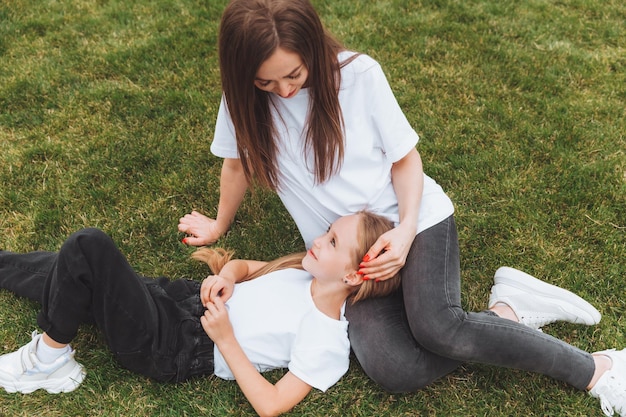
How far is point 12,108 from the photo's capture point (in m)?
4.00

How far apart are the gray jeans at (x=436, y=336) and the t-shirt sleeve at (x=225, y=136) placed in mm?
929

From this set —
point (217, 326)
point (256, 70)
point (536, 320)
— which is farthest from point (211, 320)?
point (536, 320)

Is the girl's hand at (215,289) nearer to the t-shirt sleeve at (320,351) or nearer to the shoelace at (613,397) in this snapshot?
the t-shirt sleeve at (320,351)

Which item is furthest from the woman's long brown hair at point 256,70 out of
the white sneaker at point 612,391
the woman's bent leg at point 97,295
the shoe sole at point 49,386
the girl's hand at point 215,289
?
the white sneaker at point 612,391

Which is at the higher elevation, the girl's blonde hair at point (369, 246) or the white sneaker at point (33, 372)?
the girl's blonde hair at point (369, 246)

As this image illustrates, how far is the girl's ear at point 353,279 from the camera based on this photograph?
243 centimetres

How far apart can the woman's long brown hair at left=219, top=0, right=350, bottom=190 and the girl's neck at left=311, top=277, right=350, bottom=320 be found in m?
0.48

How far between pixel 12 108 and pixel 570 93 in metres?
4.05

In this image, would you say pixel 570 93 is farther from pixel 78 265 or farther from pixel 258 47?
pixel 78 265

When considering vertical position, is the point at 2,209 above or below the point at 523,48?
below

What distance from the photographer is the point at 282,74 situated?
7.08 feet

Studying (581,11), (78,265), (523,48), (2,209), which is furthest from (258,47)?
(581,11)

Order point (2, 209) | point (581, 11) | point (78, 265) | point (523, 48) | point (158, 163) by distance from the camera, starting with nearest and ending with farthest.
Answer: point (78, 265)
point (2, 209)
point (158, 163)
point (523, 48)
point (581, 11)

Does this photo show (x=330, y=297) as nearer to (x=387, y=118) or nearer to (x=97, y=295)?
(x=387, y=118)
